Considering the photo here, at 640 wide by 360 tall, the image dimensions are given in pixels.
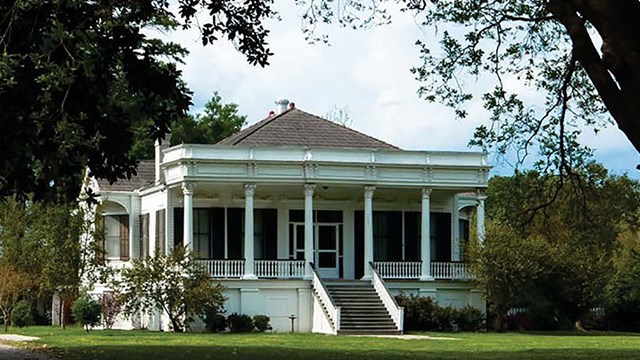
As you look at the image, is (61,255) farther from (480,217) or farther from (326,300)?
(480,217)

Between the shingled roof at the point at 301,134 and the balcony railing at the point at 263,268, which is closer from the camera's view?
the balcony railing at the point at 263,268

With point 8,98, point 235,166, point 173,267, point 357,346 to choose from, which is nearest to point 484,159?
point 235,166

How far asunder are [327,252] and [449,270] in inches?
174

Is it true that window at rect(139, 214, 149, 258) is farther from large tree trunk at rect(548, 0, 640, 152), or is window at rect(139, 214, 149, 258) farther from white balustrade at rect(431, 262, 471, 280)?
large tree trunk at rect(548, 0, 640, 152)

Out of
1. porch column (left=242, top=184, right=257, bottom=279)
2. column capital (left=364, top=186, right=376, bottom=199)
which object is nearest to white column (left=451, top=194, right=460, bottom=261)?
column capital (left=364, top=186, right=376, bottom=199)

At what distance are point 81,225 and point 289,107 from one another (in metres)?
11.1

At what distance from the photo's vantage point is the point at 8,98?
18.1 metres

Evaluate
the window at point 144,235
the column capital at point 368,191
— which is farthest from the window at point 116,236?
the column capital at point 368,191

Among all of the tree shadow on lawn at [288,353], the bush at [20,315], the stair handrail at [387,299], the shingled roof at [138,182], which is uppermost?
the shingled roof at [138,182]

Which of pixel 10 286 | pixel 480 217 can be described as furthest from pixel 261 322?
pixel 10 286

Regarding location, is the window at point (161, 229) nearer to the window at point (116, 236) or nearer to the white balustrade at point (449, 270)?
the window at point (116, 236)

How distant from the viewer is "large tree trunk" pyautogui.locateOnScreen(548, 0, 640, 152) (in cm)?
1480

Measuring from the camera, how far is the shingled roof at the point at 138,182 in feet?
165

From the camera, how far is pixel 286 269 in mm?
42812
